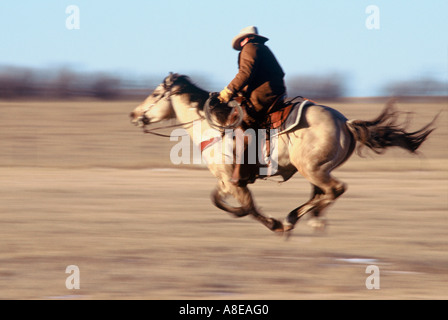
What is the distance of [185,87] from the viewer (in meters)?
7.62

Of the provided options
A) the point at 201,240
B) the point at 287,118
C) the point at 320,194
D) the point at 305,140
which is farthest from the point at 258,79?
the point at 201,240

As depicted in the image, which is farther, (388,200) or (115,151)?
(115,151)

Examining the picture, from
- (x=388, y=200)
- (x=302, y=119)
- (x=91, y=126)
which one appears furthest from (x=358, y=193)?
(x=91, y=126)

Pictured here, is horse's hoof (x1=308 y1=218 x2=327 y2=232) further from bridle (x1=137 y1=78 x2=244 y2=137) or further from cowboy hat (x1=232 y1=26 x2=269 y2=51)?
cowboy hat (x1=232 y1=26 x2=269 y2=51)

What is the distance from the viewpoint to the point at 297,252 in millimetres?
7387

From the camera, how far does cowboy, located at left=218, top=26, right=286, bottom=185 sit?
6.98m

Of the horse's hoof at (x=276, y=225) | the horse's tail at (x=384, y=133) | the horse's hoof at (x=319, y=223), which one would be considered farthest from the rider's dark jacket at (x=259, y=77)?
the horse's hoof at (x=319, y=223)

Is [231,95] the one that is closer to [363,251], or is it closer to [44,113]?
[363,251]

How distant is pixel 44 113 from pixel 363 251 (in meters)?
24.1

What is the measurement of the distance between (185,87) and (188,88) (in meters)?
0.04

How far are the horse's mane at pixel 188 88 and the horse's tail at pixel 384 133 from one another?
1647 mm

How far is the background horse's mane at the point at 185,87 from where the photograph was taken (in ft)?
24.9

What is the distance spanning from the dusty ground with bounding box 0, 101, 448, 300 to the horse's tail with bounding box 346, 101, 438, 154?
263 millimetres

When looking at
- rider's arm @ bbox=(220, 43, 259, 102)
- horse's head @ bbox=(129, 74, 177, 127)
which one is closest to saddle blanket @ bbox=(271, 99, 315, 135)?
rider's arm @ bbox=(220, 43, 259, 102)
